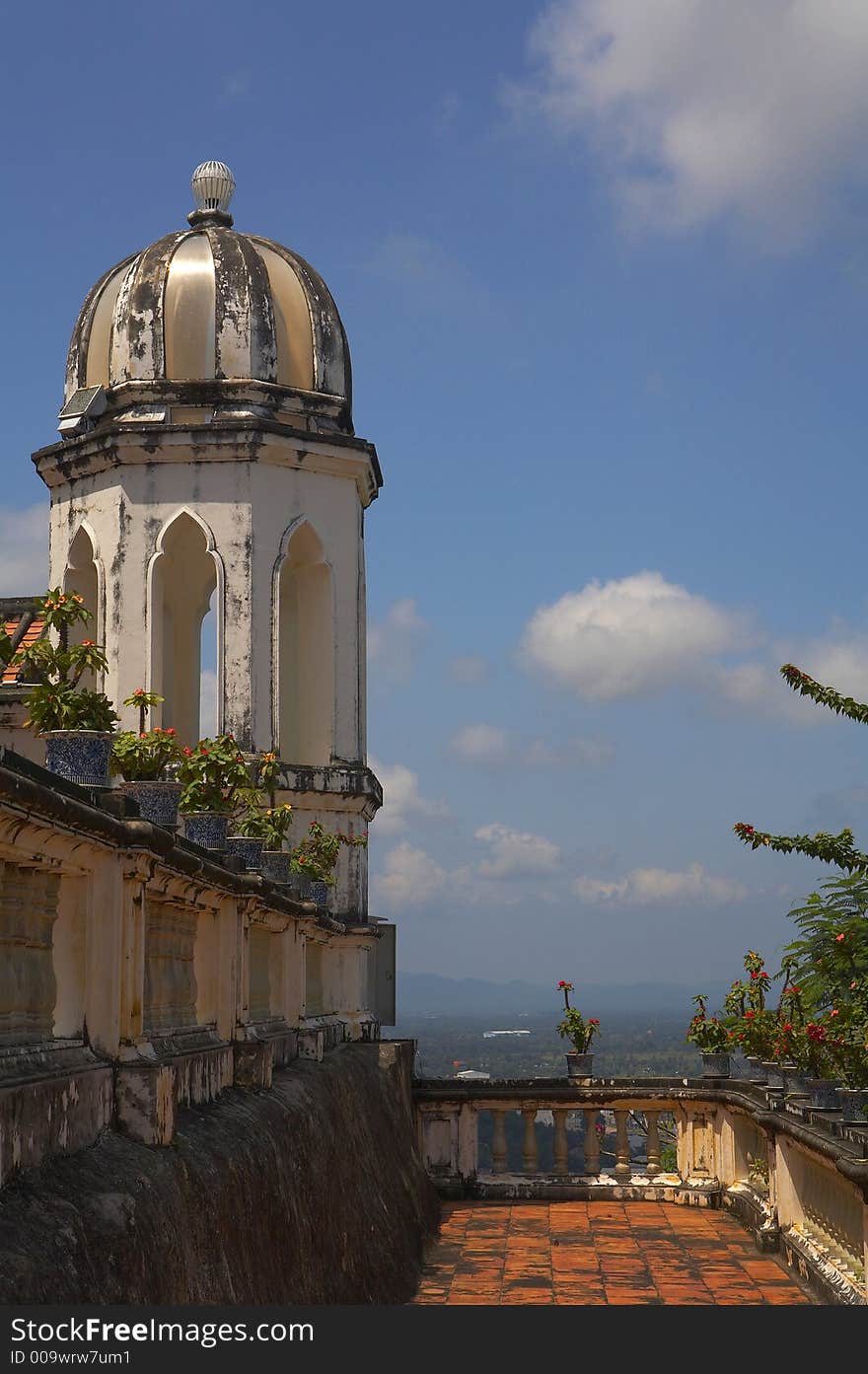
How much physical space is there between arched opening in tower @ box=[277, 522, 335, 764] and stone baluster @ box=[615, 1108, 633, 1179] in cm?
719

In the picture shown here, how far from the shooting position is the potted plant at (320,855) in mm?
22734

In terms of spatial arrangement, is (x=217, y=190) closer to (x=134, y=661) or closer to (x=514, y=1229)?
(x=134, y=661)

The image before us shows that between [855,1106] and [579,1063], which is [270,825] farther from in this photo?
[855,1106]

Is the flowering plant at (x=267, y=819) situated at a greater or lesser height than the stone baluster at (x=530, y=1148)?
greater

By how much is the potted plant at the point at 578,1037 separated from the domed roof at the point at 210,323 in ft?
33.9

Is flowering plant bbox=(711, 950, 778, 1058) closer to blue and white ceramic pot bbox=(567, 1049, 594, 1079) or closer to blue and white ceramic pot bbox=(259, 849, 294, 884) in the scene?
blue and white ceramic pot bbox=(567, 1049, 594, 1079)

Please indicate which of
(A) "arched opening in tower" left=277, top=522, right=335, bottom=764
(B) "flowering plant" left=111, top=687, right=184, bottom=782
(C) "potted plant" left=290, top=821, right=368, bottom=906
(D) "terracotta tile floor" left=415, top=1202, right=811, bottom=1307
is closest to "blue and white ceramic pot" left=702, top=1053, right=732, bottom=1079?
(D) "terracotta tile floor" left=415, top=1202, right=811, bottom=1307

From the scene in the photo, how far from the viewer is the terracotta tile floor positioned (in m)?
16.7

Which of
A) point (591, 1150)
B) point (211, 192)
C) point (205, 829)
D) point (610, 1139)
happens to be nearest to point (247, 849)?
point (205, 829)

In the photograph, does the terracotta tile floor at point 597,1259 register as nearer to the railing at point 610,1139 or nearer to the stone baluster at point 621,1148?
the railing at point 610,1139

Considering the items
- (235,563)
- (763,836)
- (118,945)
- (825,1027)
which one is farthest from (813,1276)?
(235,563)

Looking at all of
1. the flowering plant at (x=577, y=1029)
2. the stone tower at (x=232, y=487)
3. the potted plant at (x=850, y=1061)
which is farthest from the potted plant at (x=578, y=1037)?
the potted plant at (x=850, y=1061)

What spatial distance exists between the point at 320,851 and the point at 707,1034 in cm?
610

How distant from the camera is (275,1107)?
1295 cm
